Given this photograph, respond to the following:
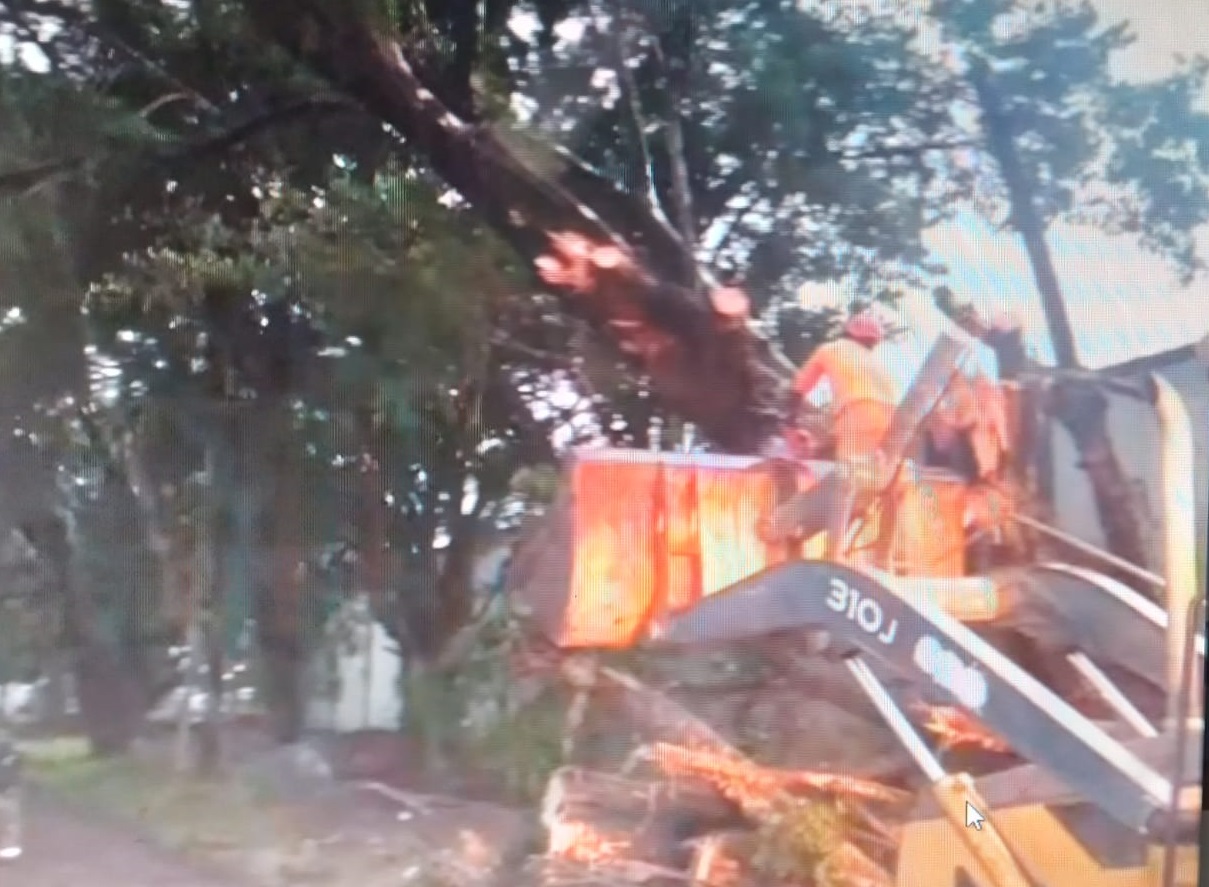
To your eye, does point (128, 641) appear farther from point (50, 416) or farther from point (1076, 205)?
point (1076, 205)

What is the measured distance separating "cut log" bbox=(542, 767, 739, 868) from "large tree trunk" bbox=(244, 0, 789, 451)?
0.27m

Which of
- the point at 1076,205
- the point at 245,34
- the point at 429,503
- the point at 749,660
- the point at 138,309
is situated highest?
the point at 245,34

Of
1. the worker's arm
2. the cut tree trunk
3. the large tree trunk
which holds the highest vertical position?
the large tree trunk

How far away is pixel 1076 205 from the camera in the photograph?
3.50 feet

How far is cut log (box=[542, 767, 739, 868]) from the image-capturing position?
998 mm

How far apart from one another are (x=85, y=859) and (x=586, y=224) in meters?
0.61

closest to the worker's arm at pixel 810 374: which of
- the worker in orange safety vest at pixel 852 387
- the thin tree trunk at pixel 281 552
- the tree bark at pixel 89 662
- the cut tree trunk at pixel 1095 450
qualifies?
the worker in orange safety vest at pixel 852 387

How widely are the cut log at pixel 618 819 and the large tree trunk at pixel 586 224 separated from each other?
27 cm

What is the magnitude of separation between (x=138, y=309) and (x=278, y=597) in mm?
241

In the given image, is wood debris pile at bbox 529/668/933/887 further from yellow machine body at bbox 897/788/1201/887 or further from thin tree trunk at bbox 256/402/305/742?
thin tree trunk at bbox 256/402/305/742

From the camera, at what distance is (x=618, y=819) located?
3.29 feet

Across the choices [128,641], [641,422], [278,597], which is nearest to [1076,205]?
[641,422]

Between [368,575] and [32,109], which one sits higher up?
[32,109]

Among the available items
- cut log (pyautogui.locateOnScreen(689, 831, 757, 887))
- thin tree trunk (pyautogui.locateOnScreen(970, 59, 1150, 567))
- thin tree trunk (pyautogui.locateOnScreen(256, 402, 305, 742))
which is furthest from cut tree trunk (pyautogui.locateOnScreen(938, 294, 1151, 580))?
thin tree trunk (pyautogui.locateOnScreen(256, 402, 305, 742))
